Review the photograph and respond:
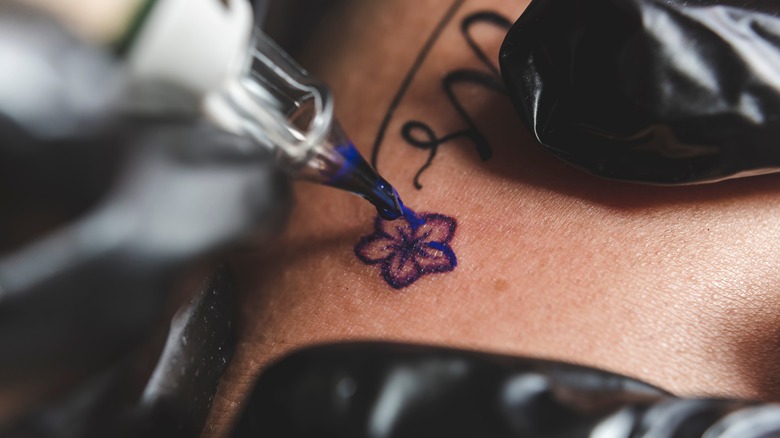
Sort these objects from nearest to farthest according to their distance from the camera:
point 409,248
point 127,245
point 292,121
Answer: point 127,245 < point 292,121 < point 409,248

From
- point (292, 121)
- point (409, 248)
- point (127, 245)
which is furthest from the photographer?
point (409, 248)

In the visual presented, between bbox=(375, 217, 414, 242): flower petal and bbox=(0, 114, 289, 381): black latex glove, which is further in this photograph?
bbox=(375, 217, 414, 242): flower petal

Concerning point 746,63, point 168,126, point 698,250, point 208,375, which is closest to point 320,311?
point 208,375

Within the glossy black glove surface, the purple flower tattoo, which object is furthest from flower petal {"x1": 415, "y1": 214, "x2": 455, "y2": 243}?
the glossy black glove surface

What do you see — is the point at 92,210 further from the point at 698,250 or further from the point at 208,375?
the point at 698,250

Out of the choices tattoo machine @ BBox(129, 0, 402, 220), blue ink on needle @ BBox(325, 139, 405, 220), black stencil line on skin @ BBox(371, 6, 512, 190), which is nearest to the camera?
tattoo machine @ BBox(129, 0, 402, 220)

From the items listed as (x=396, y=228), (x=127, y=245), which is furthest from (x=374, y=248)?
(x=127, y=245)

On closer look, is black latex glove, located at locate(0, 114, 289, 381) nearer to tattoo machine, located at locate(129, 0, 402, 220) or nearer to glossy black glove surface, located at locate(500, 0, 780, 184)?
tattoo machine, located at locate(129, 0, 402, 220)

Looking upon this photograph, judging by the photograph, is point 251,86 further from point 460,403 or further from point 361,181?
point 460,403
